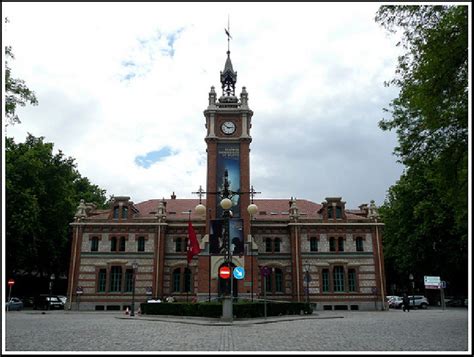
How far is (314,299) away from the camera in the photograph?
4338 centimetres

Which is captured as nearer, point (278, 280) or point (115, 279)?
point (115, 279)

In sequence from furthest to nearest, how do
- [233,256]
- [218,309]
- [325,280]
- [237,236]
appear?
[325,280] → [233,256] → [237,236] → [218,309]

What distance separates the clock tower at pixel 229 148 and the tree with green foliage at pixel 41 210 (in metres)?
16.0

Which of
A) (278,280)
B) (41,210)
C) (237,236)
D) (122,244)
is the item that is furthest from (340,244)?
(41,210)

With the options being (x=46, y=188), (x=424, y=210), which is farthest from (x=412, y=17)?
(x=46, y=188)

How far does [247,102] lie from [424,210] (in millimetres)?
20862

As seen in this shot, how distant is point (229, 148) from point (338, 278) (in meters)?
17.1

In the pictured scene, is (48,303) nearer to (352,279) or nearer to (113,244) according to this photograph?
(113,244)

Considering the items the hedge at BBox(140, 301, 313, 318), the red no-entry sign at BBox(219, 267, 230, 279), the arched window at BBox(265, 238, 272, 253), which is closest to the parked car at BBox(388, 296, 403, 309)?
the arched window at BBox(265, 238, 272, 253)

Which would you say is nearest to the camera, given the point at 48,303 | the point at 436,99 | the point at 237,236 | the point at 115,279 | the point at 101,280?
the point at 436,99

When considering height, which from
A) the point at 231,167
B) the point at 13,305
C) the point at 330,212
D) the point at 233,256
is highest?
the point at 231,167

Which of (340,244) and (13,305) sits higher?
(340,244)

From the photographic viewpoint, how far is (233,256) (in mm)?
42344

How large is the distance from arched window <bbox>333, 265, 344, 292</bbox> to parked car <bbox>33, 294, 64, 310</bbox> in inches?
1125
